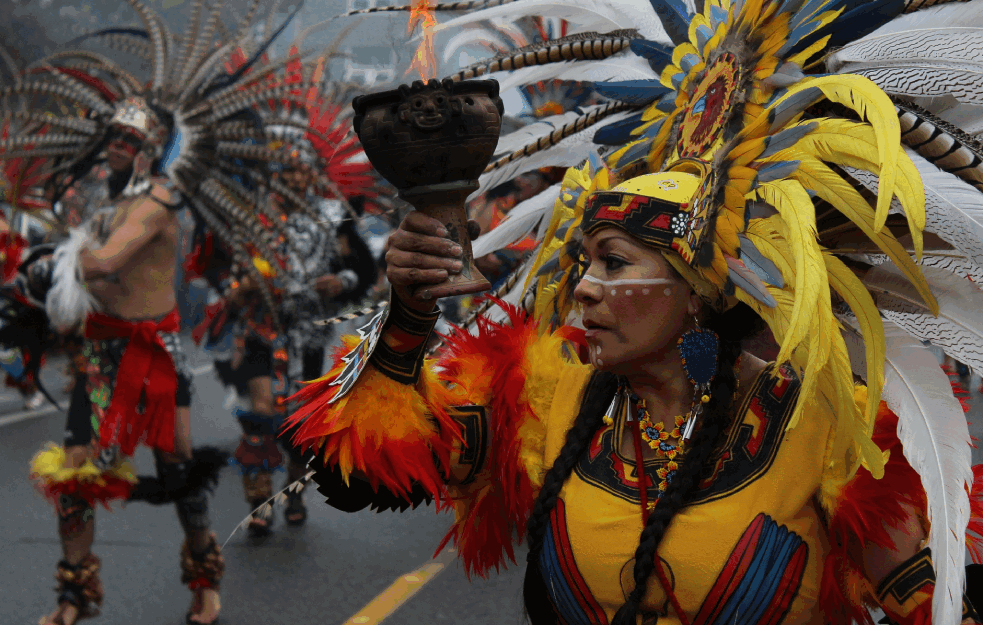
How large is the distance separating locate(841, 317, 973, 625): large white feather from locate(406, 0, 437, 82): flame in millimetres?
945

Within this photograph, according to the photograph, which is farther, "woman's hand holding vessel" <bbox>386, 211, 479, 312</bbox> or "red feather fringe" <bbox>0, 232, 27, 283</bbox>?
"red feather fringe" <bbox>0, 232, 27, 283</bbox>

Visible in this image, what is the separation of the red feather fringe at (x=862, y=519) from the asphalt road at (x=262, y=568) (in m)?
2.30

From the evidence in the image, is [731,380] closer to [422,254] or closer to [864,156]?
[864,156]

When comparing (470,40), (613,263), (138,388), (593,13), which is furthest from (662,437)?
(138,388)

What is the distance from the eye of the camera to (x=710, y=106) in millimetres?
1952

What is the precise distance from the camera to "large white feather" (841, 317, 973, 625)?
1474 mm

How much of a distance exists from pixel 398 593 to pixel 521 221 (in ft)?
10.0

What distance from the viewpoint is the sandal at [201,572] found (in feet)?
14.1

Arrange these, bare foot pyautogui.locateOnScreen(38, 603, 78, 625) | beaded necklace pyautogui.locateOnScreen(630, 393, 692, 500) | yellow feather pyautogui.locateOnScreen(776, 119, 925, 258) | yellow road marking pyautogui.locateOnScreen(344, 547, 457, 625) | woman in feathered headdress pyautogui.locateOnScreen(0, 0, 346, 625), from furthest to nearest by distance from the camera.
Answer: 1. yellow road marking pyautogui.locateOnScreen(344, 547, 457, 625)
2. woman in feathered headdress pyautogui.locateOnScreen(0, 0, 346, 625)
3. bare foot pyautogui.locateOnScreen(38, 603, 78, 625)
4. beaded necklace pyautogui.locateOnScreen(630, 393, 692, 500)
5. yellow feather pyautogui.locateOnScreen(776, 119, 925, 258)

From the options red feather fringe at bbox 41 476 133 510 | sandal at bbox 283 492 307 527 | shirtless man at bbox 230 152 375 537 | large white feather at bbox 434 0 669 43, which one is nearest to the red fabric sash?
red feather fringe at bbox 41 476 133 510

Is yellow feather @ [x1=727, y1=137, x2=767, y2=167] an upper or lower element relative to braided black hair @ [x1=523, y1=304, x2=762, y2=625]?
upper

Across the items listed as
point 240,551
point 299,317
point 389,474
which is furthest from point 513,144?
point 299,317

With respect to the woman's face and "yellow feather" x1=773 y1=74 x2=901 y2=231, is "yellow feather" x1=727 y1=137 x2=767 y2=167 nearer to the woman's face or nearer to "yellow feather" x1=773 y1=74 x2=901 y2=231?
"yellow feather" x1=773 y1=74 x2=901 y2=231

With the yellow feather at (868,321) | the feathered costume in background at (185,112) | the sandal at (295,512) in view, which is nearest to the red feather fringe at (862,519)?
the yellow feather at (868,321)
